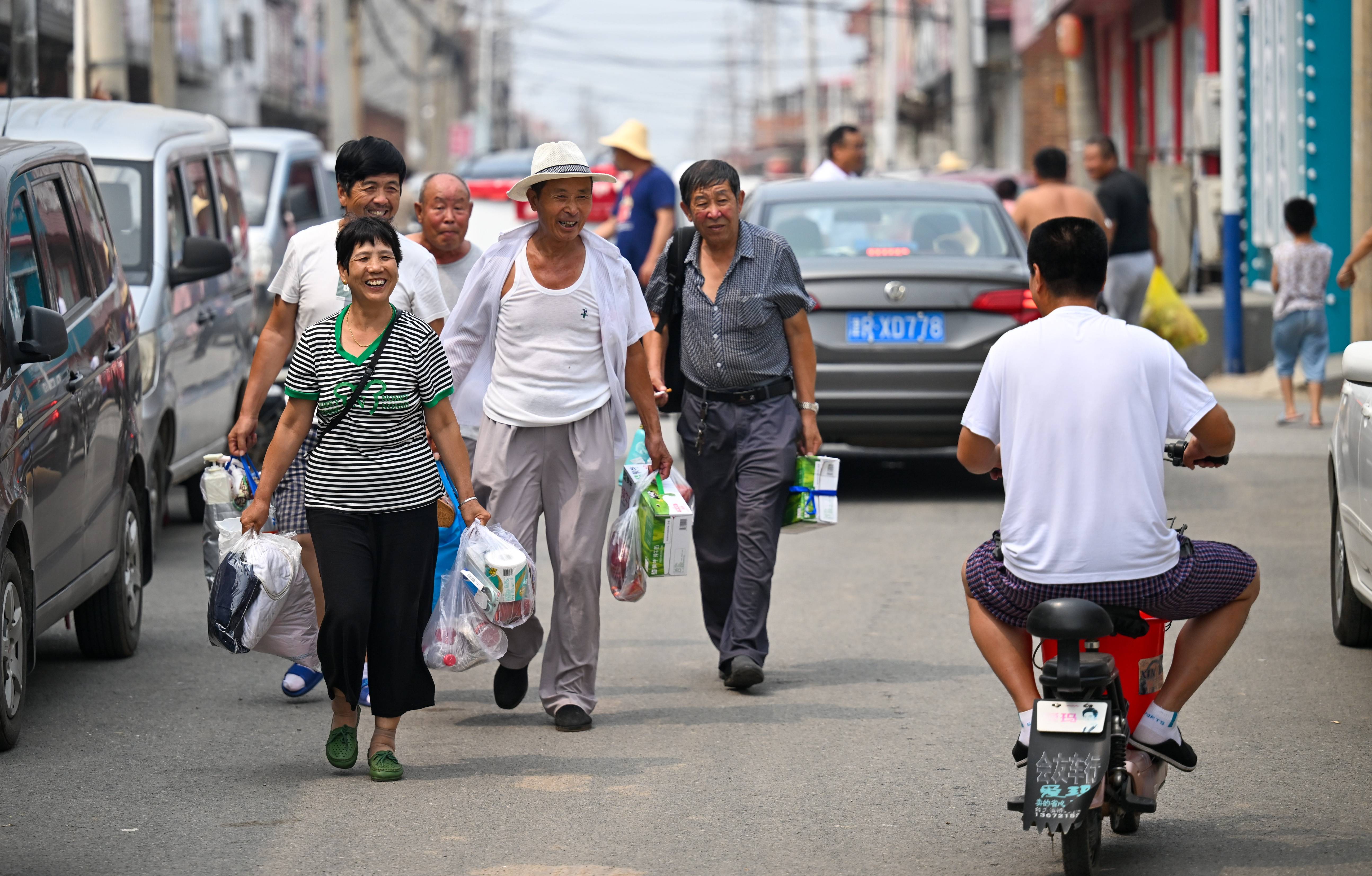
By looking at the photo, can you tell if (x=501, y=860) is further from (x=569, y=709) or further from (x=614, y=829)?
(x=569, y=709)

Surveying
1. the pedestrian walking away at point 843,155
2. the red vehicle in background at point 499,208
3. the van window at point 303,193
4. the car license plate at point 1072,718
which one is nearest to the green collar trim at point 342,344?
the car license plate at point 1072,718

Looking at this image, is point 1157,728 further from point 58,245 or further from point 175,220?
point 175,220

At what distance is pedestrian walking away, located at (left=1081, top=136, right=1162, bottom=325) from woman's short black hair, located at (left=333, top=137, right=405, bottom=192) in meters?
8.76

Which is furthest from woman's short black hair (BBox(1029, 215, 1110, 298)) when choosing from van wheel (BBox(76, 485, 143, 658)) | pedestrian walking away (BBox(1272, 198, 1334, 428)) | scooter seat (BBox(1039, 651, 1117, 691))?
pedestrian walking away (BBox(1272, 198, 1334, 428))

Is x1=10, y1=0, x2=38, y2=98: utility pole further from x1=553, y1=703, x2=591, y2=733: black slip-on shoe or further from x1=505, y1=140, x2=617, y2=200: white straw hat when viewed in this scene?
x1=553, y1=703, x2=591, y2=733: black slip-on shoe

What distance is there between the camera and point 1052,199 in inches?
507

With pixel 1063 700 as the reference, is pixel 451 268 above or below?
above

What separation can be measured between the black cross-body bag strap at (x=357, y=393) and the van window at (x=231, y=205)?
541 cm

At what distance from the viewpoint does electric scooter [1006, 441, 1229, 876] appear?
4.11m

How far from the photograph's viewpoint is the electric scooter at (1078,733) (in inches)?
162

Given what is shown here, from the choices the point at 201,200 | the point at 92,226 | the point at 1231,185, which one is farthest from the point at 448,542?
the point at 1231,185

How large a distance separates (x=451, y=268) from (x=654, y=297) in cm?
86

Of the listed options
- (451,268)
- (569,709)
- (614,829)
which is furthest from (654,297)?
(614,829)

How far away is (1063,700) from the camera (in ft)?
13.8
